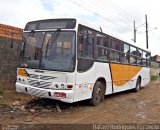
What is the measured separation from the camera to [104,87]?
10234 millimetres

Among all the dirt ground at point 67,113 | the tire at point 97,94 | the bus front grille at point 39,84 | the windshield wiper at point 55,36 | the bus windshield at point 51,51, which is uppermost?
the windshield wiper at point 55,36

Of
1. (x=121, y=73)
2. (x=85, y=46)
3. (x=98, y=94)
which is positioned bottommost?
(x=98, y=94)

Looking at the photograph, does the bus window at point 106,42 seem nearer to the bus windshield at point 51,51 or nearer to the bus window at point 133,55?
the bus windshield at point 51,51

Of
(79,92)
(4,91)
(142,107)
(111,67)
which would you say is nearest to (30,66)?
(79,92)

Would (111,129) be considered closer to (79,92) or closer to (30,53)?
(79,92)

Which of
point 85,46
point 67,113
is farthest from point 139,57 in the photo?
point 67,113

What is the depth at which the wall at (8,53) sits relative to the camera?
423 inches

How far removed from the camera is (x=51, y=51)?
7918 millimetres

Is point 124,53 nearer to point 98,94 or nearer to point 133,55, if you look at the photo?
point 133,55

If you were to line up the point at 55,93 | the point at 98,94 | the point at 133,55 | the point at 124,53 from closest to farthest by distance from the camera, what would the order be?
1. the point at 55,93
2. the point at 98,94
3. the point at 124,53
4. the point at 133,55

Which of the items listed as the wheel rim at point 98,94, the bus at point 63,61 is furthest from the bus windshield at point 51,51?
the wheel rim at point 98,94

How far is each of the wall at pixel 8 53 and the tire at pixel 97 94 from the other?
161 inches

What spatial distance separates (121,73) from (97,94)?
2.90m

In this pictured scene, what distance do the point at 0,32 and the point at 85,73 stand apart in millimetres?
4484
